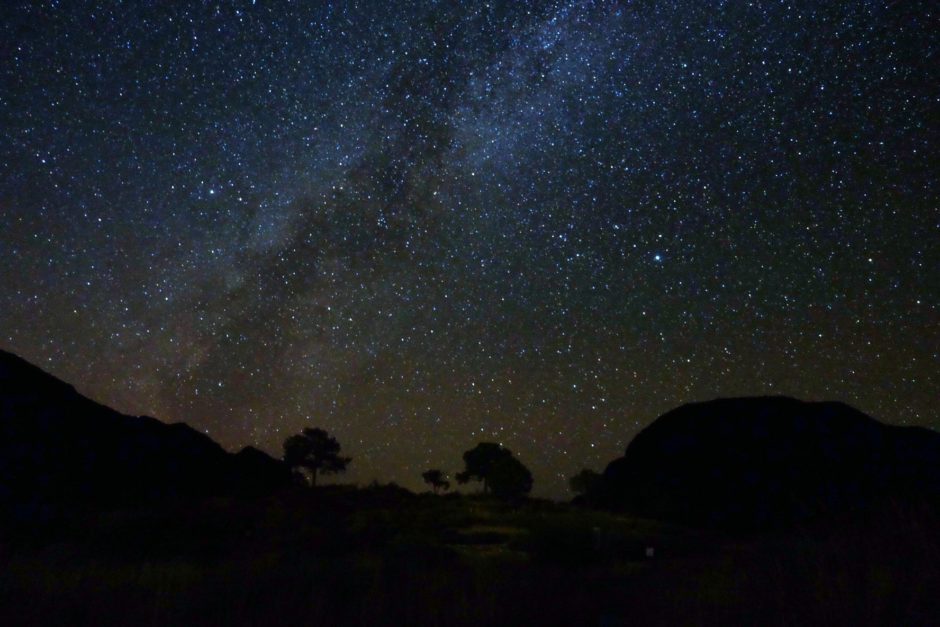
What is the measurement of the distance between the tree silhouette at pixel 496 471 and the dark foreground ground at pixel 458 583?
40.3 metres

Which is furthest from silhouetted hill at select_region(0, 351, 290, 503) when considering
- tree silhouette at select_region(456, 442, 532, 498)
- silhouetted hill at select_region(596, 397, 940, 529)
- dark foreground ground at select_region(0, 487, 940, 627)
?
tree silhouette at select_region(456, 442, 532, 498)

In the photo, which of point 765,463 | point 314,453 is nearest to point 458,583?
point 765,463

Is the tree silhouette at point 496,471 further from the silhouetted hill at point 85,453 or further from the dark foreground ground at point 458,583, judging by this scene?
the dark foreground ground at point 458,583

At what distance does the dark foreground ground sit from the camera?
8.42 m

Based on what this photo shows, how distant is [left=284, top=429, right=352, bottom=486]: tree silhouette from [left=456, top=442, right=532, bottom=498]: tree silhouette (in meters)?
8.14

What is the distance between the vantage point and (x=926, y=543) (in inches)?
336

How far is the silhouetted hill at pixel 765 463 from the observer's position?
98.4 feet

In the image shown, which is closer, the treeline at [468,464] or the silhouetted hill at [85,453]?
the silhouetted hill at [85,453]

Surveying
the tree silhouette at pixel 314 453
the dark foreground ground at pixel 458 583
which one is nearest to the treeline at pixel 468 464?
the tree silhouette at pixel 314 453

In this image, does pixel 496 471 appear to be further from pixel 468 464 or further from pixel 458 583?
pixel 458 583

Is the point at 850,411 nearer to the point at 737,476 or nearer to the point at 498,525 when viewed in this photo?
the point at 737,476

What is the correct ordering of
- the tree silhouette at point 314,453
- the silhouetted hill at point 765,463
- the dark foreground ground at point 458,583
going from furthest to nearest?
the tree silhouette at point 314,453
the silhouetted hill at point 765,463
the dark foreground ground at point 458,583

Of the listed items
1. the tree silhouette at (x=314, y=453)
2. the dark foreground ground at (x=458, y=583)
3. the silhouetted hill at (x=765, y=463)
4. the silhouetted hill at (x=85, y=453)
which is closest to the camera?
the dark foreground ground at (x=458, y=583)

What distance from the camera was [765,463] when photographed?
1280 inches
